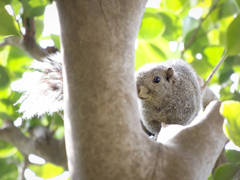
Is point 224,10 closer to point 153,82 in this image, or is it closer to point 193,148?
point 153,82

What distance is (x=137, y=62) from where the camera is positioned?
4.16 feet

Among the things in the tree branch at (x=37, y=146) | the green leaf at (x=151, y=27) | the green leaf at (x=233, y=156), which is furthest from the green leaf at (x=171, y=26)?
the tree branch at (x=37, y=146)

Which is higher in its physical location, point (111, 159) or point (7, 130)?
point (111, 159)

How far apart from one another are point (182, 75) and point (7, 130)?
91 centimetres

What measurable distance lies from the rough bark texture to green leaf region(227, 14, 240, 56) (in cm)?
31

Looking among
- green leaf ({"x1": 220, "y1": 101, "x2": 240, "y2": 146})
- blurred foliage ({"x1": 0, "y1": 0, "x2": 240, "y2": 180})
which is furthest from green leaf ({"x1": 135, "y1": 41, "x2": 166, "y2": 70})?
green leaf ({"x1": 220, "y1": 101, "x2": 240, "y2": 146})

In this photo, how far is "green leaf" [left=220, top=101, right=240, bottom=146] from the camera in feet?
1.58

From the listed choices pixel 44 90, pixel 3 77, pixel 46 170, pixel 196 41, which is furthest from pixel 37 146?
pixel 196 41

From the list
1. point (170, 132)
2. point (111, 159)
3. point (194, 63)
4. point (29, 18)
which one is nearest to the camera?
point (111, 159)

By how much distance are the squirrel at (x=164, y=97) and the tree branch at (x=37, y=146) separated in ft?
2.00

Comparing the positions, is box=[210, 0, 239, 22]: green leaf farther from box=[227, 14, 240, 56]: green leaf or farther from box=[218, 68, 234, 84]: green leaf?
box=[227, 14, 240, 56]: green leaf

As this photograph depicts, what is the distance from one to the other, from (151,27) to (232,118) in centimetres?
80

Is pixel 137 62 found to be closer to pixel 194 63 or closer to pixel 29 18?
pixel 194 63

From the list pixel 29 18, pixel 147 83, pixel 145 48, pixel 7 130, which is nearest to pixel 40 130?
pixel 7 130
